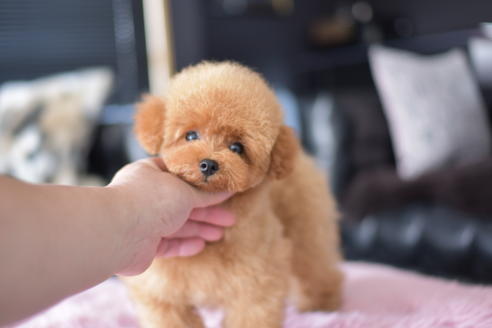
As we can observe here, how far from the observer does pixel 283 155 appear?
933mm

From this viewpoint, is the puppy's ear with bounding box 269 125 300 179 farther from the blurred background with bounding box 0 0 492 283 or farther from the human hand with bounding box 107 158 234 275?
the blurred background with bounding box 0 0 492 283

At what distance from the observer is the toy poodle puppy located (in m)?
0.86

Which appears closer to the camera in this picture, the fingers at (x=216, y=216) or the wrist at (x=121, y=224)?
the wrist at (x=121, y=224)

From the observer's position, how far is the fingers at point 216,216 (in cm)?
93

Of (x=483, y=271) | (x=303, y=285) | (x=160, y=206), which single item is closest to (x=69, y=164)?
(x=303, y=285)

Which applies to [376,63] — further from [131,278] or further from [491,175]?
[131,278]

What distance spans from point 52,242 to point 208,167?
0.29 meters

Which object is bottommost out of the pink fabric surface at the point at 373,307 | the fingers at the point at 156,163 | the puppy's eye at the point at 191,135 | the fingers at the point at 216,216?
the pink fabric surface at the point at 373,307

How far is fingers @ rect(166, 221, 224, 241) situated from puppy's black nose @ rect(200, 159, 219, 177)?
15 centimetres

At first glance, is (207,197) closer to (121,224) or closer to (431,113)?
(121,224)

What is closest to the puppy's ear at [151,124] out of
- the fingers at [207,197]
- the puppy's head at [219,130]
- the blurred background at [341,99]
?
the puppy's head at [219,130]

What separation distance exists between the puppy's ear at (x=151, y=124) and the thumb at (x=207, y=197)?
0.49 feet

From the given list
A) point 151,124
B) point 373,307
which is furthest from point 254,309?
point 373,307

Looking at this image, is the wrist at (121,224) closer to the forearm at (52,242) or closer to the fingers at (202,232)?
the forearm at (52,242)
